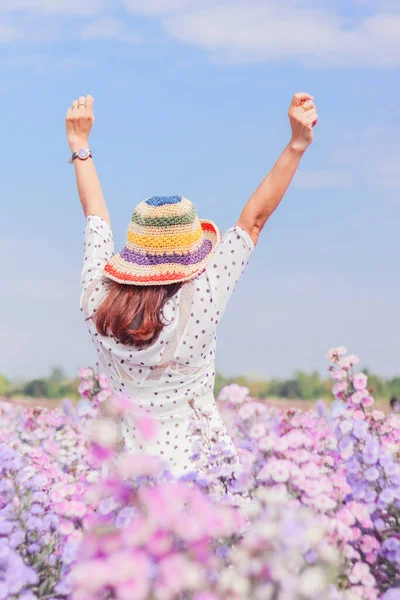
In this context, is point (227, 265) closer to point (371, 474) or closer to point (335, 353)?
point (335, 353)

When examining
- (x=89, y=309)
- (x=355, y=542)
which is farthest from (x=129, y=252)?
(x=355, y=542)

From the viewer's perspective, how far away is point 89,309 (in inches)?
125

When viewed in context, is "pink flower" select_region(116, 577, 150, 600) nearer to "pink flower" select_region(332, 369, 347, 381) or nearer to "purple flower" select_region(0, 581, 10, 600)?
"purple flower" select_region(0, 581, 10, 600)

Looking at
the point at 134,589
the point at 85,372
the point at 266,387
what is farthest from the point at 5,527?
the point at 266,387

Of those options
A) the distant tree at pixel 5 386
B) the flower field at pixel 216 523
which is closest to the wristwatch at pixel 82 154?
the flower field at pixel 216 523

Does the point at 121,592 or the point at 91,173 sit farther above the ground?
the point at 91,173

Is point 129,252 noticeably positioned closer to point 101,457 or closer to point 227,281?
point 227,281

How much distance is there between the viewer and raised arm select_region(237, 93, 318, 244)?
10.3 feet

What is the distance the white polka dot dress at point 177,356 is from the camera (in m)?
3.00

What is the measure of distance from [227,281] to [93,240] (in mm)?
749

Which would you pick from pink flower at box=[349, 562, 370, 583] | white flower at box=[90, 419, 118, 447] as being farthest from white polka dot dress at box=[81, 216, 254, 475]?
white flower at box=[90, 419, 118, 447]

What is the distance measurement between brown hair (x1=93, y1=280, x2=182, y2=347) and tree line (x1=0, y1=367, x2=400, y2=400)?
372 cm

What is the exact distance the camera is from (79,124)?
4.00m

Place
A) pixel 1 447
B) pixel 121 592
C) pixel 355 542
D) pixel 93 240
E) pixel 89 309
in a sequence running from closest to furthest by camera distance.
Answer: pixel 121 592
pixel 355 542
pixel 1 447
pixel 89 309
pixel 93 240
